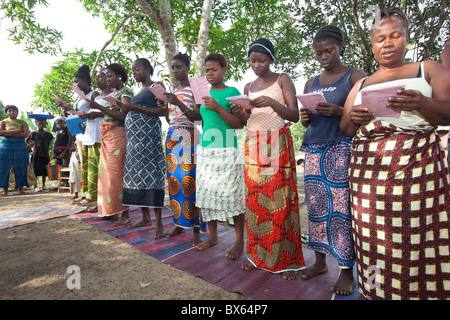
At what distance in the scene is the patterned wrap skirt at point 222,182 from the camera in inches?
103

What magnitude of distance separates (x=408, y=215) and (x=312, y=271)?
106 centimetres

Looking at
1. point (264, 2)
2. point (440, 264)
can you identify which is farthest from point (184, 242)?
point (264, 2)

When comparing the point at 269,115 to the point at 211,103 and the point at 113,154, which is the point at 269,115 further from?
the point at 113,154

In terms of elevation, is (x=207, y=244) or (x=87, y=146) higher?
(x=87, y=146)

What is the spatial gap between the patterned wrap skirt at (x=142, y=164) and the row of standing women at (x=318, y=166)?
0.01 m

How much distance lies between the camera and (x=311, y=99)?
1.86 meters

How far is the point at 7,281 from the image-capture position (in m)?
2.24

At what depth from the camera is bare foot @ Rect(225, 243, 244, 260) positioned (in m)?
2.65

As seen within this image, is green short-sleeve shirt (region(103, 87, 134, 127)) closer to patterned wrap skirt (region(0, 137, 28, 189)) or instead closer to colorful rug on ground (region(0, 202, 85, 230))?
A: colorful rug on ground (region(0, 202, 85, 230))

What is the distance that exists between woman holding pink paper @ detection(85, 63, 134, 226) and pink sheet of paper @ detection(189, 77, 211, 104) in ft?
5.30

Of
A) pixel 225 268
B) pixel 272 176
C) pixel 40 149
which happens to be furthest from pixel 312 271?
pixel 40 149

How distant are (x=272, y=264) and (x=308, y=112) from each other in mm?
1375

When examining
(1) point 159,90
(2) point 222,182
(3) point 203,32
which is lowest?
(2) point 222,182
